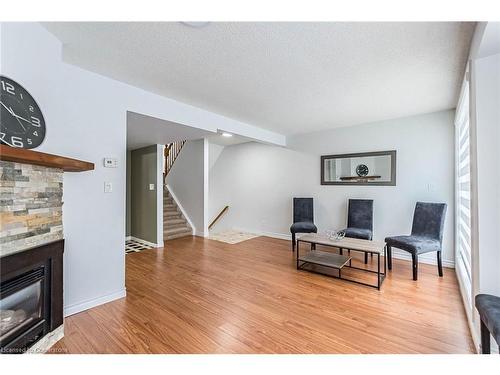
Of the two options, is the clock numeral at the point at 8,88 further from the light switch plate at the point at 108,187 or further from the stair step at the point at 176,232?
the stair step at the point at 176,232

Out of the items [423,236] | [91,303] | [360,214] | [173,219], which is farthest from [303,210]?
[91,303]

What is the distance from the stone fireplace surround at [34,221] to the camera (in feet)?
4.35

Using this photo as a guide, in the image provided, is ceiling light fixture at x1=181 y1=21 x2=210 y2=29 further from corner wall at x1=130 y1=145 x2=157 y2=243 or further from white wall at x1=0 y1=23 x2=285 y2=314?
corner wall at x1=130 y1=145 x2=157 y2=243

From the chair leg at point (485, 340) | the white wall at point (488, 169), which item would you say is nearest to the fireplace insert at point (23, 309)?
the chair leg at point (485, 340)

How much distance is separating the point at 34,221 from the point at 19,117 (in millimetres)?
696

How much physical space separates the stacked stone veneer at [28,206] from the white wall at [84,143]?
13.8 inches

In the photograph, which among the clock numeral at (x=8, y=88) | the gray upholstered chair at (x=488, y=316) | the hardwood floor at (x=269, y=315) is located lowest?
the hardwood floor at (x=269, y=315)

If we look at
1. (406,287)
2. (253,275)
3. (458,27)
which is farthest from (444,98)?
(253,275)

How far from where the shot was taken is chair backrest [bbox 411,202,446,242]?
3129mm

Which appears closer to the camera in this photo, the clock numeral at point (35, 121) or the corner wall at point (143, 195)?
the clock numeral at point (35, 121)

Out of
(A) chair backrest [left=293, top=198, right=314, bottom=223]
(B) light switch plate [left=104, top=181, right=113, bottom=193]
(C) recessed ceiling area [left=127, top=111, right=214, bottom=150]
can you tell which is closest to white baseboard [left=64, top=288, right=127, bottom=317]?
(B) light switch plate [left=104, top=181, right=113, bottom=193]

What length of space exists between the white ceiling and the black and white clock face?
0.50 meters

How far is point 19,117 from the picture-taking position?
1.56 m
